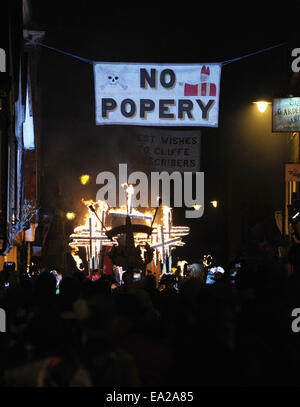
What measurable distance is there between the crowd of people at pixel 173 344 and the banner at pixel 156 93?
Answer: 827 cm

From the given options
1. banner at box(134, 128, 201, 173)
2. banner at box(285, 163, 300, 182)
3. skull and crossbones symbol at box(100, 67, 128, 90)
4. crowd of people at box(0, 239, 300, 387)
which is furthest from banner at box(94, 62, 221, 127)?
crowd of people at box(0, 239, 300, 387)

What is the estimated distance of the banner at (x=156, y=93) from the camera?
15.0m

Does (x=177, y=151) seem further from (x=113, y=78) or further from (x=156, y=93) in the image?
(x=113, y=78)

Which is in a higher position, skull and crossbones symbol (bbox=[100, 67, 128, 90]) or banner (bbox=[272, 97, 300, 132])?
skull and crossbones symbol (bbox=[100, 67, 128, 90])

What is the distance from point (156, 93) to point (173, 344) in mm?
9971

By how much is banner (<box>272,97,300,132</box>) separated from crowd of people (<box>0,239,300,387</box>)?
12.7m

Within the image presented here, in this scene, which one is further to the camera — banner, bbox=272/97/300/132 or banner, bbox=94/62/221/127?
banner, bbox=272/97/300/132

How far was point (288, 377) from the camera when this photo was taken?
5.98 meters

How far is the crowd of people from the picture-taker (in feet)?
16.4

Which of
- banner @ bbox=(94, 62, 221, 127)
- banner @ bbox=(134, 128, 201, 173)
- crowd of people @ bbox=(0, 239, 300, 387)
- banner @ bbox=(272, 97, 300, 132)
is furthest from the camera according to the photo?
banner @ bbox=(272, 97, 300, 132)

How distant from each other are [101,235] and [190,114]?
1363 centimetres

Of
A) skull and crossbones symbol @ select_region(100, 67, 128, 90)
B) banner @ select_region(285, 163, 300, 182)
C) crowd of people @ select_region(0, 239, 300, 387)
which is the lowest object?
crowd of people @ select_region(0, 239, 300, 387)

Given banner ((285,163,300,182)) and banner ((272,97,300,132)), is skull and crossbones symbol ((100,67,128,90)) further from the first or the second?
banner ((285,163,300,182))

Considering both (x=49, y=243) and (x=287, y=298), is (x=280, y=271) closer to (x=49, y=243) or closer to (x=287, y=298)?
(x=287, y=298)
